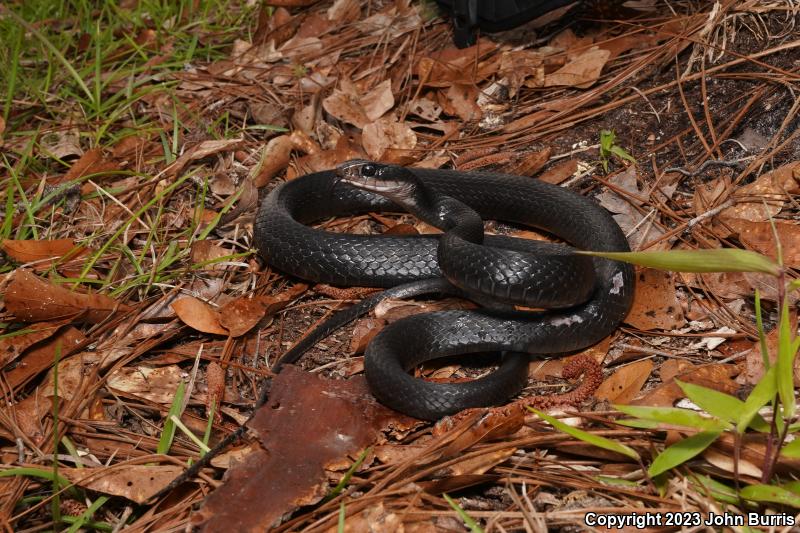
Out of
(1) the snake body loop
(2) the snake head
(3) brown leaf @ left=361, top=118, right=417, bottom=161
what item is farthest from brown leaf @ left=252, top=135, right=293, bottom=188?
(2) the snake head

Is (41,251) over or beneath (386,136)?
beneath

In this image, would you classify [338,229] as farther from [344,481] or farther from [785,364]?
[785,364]

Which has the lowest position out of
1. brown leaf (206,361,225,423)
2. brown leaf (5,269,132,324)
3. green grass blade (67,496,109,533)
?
green grass blade (67,496,109,533)

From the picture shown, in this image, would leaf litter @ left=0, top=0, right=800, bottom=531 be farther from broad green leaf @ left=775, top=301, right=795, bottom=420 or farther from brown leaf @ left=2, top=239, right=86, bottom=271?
broad green leaf @ left=775, top=301, right=795, bottom=420

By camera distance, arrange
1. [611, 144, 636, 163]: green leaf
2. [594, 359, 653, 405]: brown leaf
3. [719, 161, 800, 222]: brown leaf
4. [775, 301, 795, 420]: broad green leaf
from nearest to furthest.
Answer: [775, 301, 795, 420]: broad green leaf < [594, 359, 653, 405]: brown leaf < [719, 161, 800, 222]: brown leaf < [611, 144, 636, 163]: green leaf

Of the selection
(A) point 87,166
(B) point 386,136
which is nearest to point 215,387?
(A) point 87,166

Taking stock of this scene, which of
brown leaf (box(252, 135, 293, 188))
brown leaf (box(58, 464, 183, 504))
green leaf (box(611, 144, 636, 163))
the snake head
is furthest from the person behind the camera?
brown leaf (box(252, 135, 293, 188))

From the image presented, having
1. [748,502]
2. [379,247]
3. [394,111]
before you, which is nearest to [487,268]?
[379,247]
